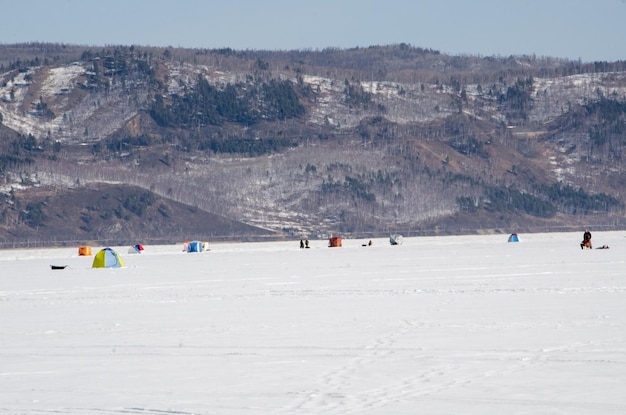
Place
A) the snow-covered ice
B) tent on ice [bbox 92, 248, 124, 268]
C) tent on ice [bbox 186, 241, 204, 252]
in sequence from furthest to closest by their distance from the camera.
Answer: tent on ice [bbox 186, 241, 204, 252]
tent on ice [bbox 92, 248, 124, 268]
the snow-covered ice

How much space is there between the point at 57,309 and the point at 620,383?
18.6 m

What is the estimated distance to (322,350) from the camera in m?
21.3

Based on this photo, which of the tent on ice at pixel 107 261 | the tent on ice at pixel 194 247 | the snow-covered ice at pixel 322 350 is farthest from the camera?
the tent on ice at pixel 194 247

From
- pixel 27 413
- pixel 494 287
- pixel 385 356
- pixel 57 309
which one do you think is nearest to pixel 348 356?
pixel 385 356

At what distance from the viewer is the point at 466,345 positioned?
21609 mm

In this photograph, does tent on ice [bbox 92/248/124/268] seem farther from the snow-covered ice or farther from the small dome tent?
the small dome tent

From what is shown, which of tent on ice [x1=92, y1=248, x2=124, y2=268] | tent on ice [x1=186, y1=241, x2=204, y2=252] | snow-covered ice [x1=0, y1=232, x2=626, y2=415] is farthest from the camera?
tent on ice [x1=186, y1=241, x2=204, y2=252]

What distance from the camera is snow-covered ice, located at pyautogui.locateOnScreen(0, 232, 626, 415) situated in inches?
643

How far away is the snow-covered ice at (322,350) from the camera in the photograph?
16.3m

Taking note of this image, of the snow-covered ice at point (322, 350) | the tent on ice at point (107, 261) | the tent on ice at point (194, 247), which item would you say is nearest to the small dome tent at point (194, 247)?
the tent on ice at point (194, 247)

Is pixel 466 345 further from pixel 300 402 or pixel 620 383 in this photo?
pixel 300 402

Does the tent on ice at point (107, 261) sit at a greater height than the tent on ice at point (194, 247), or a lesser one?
lesser

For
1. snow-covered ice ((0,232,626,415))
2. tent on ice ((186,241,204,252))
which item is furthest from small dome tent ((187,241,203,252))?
snow-covered ice ((0,232,626,415))

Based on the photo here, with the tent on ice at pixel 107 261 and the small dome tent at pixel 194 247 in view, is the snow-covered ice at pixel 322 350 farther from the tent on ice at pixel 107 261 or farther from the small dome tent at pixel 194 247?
the small dome tent at pixel 194 247
